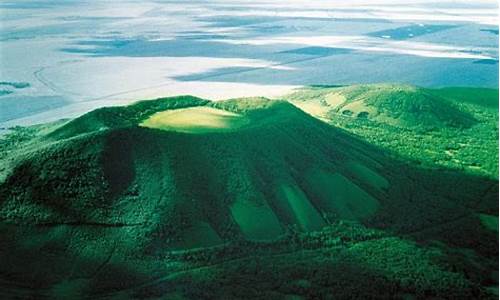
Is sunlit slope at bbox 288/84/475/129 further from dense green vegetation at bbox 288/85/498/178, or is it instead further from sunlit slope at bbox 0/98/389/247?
sunlit slope at bbox 0/98/389/247

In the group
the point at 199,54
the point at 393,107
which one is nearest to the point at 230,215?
the point at 393,107

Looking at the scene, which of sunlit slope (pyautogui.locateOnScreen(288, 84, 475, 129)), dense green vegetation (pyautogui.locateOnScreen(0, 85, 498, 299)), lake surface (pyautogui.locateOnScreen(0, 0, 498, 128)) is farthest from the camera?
lake surface (pyautogui.locateOnScreen(0, 0, 498, 128))

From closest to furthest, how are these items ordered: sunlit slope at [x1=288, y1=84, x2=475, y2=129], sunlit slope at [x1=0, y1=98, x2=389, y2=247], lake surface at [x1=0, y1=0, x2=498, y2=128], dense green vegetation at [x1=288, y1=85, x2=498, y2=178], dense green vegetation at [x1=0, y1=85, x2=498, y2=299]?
dense green vegetation at [x1=0, y1=85, x2=498, y2=299]
sunlit slope at [x1=0, y1=98, x2=389, y2=247]
dense green vegetation at [x1=288, y1=85, x2=498, y2=178]
sunlit slope at [x1=288, y1=84, x2=475, y2=129]
lake surface at [x1=0, y1=0, x2=498, y2=128]

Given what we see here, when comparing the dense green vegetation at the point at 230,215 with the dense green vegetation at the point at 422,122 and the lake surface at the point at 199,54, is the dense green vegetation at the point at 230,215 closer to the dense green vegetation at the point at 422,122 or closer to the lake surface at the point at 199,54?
the dense green vegetation at the point at 422,122

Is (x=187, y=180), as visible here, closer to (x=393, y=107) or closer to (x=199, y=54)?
(x=393, y=107)

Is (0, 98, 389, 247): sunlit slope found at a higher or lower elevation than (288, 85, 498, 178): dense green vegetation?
higher

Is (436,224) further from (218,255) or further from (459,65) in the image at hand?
(459,65)

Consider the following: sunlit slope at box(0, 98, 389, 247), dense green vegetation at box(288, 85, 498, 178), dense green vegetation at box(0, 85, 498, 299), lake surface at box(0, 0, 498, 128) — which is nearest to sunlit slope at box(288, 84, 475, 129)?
dense green vegetation at box(288, 85, 498, 178)
